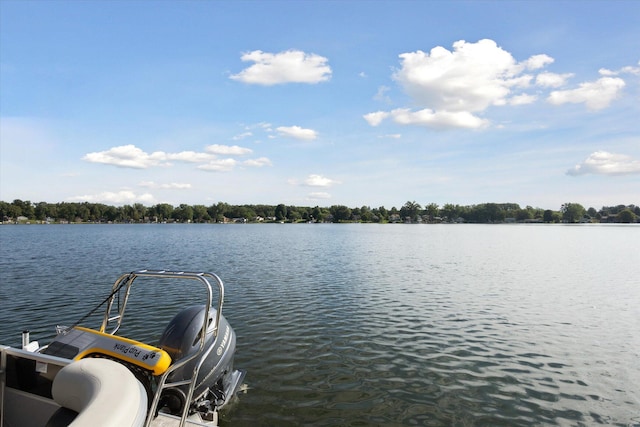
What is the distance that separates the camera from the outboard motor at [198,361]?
250 inches

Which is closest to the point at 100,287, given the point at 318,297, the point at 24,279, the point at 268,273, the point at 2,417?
the point at 24,279

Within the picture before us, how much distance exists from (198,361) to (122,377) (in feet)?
10.2

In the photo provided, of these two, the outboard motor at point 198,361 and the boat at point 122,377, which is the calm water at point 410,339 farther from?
the boat at point 122,377

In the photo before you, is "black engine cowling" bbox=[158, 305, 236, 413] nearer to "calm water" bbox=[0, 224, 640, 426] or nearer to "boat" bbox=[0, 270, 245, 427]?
"boat" bbox=[0, 270, 245, 427]

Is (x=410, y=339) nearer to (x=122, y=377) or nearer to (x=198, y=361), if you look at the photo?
(x=198, y=361)

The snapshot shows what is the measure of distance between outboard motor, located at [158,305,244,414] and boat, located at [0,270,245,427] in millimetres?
14

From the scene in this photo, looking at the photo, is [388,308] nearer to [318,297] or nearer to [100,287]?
[318,297]

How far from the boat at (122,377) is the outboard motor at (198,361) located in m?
0.01

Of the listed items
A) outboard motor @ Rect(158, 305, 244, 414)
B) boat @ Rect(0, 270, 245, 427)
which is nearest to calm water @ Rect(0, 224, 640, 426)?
outboard motor @ Rect(158, 305, 244, 414)

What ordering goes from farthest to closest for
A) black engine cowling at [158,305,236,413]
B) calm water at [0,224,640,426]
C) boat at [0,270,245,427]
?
calm water at [0,224,640,426], black engine cowling at [158,305,236,413], boat at [0,270,245,427]

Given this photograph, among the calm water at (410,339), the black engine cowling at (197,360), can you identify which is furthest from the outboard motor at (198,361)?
the calm water at (410,339)

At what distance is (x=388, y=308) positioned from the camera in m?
15.9

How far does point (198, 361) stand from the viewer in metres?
6.48

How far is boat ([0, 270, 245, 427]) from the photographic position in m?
3.30
